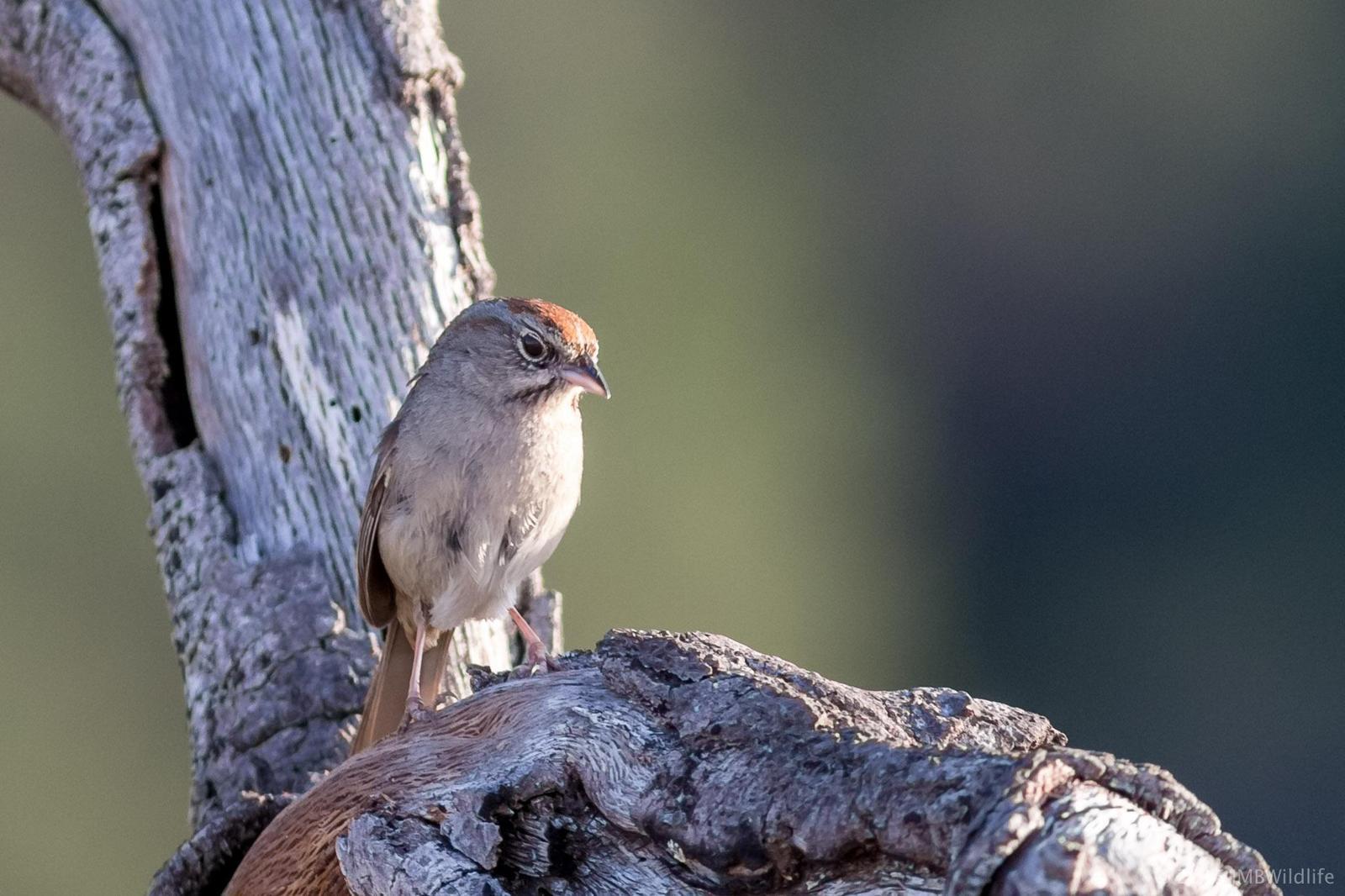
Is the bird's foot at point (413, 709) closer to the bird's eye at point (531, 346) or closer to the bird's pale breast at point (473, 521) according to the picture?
the bird's pale breast at point (473, 521)

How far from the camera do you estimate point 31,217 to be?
1647 cm

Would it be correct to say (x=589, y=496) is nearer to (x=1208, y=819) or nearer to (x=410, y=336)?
(x=410, y=336)

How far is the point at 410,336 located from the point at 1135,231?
18.2 meters

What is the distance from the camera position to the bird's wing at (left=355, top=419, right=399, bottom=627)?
16.5ft

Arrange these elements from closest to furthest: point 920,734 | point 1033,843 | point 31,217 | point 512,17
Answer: point 1033,843 < point 920,734 < point 31,217 < point 512,17

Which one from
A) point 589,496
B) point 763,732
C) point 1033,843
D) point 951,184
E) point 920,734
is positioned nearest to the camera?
point 1033,843

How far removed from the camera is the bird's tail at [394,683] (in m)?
4.86

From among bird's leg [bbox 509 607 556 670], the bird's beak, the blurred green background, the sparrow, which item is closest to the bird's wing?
the sparrow

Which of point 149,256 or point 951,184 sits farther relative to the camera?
point 951,184

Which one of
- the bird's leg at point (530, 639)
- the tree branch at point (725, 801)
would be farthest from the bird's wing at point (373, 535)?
the tree branch at point (725, 801)

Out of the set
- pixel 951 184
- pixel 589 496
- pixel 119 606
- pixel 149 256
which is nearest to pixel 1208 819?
pixel 149 256

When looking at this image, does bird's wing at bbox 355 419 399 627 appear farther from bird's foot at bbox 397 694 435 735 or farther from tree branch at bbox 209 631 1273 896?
tree branch at bbox 209 631 1273 896

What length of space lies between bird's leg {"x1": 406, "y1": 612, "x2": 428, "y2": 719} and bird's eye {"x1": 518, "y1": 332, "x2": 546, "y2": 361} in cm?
80

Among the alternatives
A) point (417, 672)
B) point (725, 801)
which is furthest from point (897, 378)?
point (725, 801)
